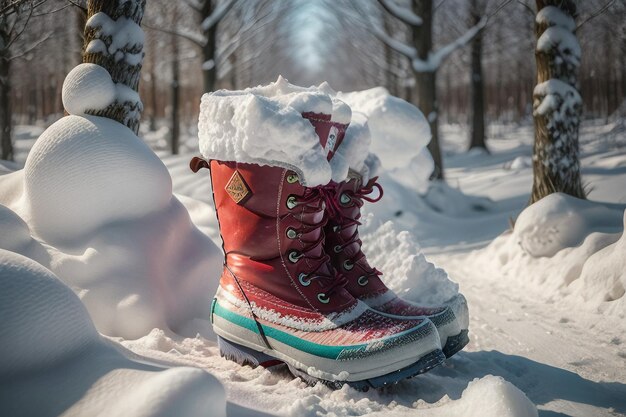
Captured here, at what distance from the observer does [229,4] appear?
26.9 feet

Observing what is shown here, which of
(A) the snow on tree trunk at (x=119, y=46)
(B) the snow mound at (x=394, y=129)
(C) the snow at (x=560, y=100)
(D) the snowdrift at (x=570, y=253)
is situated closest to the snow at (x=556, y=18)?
(C) the snow at (x=560, y=100)

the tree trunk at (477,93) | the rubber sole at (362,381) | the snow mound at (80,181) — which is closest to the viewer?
the rubber sole at (362,381)

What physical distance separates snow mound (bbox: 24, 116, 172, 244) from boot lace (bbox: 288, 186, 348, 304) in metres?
0.67

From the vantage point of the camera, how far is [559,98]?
376 centimetres

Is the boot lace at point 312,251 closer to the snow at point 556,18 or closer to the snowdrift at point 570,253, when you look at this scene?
the snowdrift at point 570,253

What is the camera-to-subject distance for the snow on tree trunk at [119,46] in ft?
7.34

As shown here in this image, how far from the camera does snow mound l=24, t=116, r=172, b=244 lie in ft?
5.78

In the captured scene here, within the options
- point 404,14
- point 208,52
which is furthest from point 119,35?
point 208,52

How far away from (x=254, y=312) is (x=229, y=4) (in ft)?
25.0

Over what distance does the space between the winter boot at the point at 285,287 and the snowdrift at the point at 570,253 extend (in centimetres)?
144

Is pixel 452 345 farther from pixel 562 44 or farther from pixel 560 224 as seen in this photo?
pixel 562 44

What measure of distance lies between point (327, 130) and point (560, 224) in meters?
2.12

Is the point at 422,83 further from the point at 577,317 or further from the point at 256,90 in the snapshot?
the point at 256,90

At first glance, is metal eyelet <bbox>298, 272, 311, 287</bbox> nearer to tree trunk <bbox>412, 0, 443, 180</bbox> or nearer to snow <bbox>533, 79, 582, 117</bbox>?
snow <bbox>533, 79, 582, 117</bbox>
